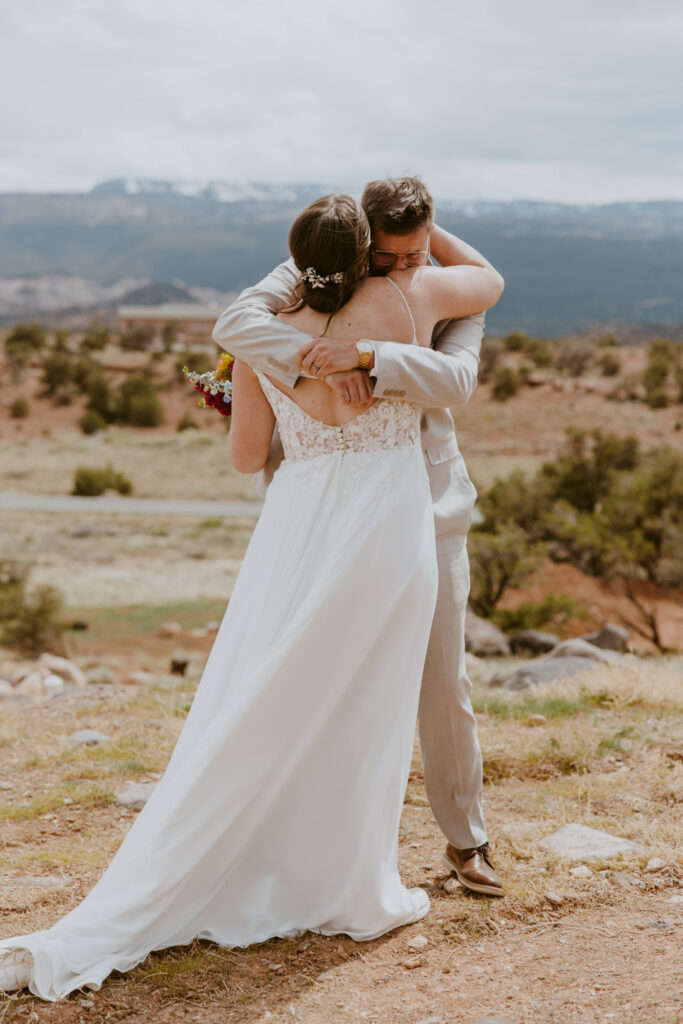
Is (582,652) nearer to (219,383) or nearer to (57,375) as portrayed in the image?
(219,383)

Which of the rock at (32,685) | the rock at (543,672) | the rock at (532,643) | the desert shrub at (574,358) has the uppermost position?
the desert shrub at (574,358)

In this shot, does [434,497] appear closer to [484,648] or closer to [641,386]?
[484,648]

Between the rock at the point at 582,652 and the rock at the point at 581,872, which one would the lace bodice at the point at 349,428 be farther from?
the rock at the point at 582,652

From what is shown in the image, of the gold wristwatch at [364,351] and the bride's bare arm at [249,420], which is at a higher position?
the gold wristwatch at [364,351]

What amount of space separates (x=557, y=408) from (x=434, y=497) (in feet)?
124

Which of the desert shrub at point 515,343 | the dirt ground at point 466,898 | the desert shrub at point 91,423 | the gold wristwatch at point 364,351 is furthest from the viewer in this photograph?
the desert shrub at point 515,343

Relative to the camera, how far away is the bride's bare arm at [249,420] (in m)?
3.16

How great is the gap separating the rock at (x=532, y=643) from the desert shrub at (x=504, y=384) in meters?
29.0

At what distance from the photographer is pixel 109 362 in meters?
52.2

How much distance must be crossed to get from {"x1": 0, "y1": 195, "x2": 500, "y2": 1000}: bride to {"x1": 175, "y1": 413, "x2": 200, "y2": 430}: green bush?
130 feet

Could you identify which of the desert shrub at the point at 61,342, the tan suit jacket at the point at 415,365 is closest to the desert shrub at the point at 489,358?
the desert shrub at the point at 61,342

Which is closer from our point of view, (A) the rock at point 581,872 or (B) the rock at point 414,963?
(B) the rock at point 414,963

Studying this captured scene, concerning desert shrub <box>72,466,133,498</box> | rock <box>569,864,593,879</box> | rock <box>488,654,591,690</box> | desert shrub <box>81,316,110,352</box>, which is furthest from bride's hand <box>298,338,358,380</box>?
desert shrub <box>81,316,110,352</box>

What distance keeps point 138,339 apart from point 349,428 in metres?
58.4
